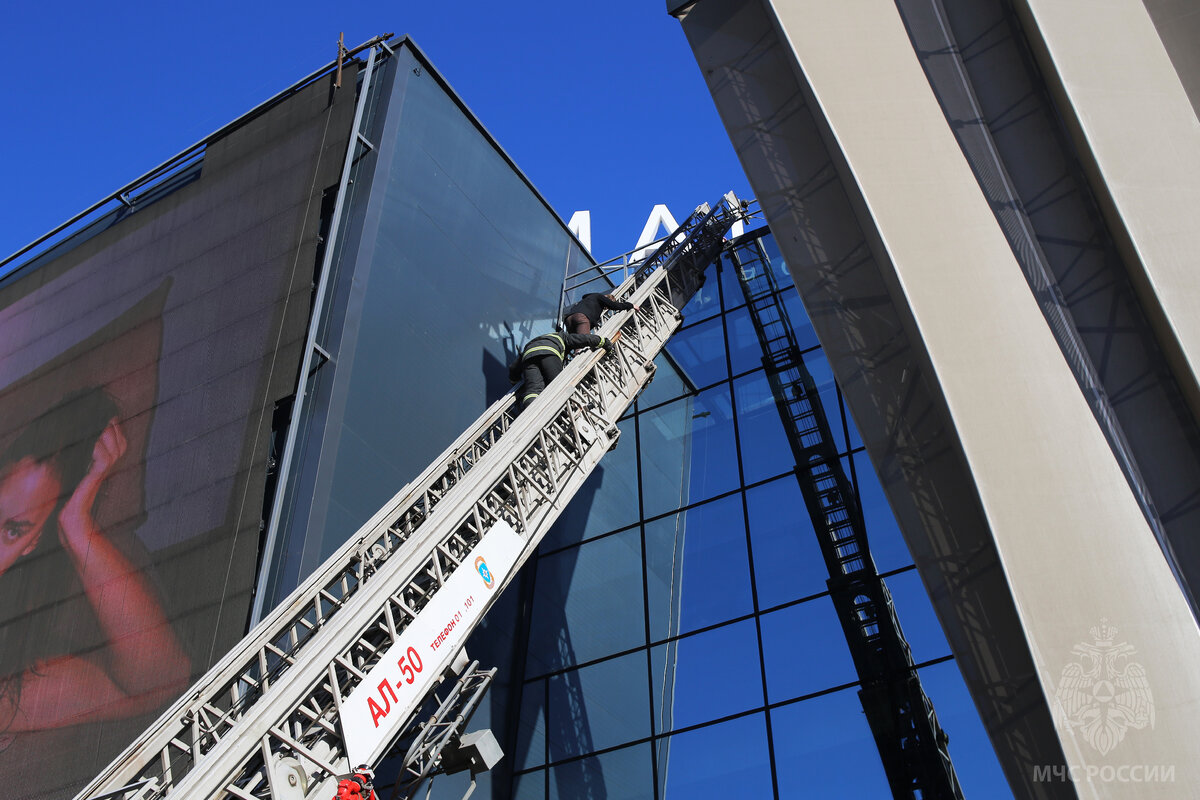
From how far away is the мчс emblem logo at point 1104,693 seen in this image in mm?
9664

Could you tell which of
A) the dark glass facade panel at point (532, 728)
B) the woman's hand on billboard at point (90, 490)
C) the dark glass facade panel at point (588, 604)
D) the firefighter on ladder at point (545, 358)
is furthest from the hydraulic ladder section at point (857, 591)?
the woman's hand on billboard at point (90, 490)

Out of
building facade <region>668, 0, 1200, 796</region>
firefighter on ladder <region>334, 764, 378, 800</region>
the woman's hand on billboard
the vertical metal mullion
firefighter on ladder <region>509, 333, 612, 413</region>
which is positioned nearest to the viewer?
firefighter on ladder <region>334, 764, 378, 800</region>

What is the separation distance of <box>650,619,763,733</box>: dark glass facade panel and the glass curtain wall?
0.02m

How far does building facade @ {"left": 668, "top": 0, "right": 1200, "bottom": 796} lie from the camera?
10117 millimetres

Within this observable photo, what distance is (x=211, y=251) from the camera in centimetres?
1730

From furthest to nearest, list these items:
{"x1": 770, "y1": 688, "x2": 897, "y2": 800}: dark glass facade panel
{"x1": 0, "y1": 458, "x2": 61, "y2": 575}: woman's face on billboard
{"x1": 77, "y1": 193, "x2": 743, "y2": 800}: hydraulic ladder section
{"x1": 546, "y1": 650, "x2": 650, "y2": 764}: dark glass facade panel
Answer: {"x1": 546, "y1": 650, "x2": 650, "y2": 764}: dark glass facade panel, {"x1": 0, "y1": 458, "x2": 61, "y2": 575}: woman's face on billboard, {"x1": 770, "y1": 688, "x2": 897, "y2": 800}: dark glass facade panel, {"x1": 77, "y1": 193, "x2": 743, "y2": 800}: hydraulic ladder section

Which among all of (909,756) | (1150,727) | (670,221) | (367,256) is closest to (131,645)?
(367,256)

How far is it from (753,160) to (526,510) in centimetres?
604

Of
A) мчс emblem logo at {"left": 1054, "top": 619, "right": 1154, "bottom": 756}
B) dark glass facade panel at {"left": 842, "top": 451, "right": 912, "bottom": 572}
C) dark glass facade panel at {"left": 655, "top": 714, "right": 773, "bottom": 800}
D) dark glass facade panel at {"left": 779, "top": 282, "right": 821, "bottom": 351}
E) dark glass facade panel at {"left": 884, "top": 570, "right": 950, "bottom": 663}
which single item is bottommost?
мчс emblem logo at {"left": 1054, "top": 619, "right": 1154, "bottom": 756}

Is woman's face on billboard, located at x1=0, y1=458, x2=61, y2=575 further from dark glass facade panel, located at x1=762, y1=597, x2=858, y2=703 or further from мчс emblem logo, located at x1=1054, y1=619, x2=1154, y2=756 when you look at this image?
мчс emblem logo, located at x1=1054, y1=619, x2=1154, y2=756

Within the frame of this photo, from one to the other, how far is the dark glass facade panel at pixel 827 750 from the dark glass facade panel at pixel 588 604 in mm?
3219

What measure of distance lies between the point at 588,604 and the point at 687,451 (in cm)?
360

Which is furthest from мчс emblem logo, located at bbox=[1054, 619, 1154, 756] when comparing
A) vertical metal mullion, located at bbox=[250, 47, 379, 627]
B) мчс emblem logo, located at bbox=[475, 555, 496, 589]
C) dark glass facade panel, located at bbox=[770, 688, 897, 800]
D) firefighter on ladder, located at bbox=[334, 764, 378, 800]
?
vertical metal mullion, located at bbox=[250, 47, 379, 627]

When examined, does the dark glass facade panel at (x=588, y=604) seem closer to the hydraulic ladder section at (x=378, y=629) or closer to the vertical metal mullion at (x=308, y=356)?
the hydraulic ladder section at (x=378, y=629)
